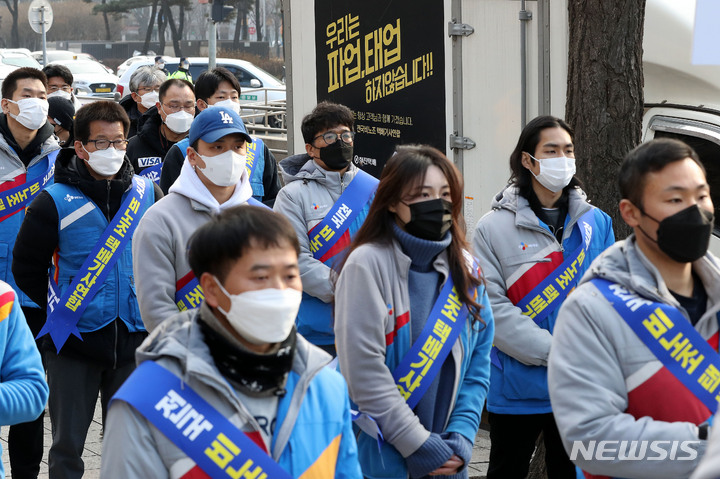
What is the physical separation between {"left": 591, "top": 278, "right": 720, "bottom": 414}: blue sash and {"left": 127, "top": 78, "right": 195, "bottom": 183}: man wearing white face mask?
5121 mm

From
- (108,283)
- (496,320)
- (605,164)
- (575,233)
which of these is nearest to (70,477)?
(108,283)

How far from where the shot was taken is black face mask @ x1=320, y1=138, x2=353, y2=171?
5625 millimetres

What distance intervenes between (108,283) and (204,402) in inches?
110

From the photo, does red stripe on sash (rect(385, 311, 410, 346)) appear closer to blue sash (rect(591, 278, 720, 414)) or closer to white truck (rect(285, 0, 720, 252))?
blue sash (rect(591, 278, 720, 414))

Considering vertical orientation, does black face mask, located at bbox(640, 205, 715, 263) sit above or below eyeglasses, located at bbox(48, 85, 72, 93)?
below

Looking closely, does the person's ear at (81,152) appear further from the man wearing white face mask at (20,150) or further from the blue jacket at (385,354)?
the blue jacket at (385,354)

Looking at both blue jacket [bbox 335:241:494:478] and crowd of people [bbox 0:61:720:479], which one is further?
blue jacket [bbox 335:241:494:478]

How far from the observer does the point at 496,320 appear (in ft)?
15.3

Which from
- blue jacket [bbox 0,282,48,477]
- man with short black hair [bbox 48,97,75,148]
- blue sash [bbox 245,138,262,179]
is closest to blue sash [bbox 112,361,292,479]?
blue jacket [bbox 0,282,48,477]

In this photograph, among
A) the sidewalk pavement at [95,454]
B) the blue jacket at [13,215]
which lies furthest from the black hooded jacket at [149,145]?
the sidewalk pavement at [95,454]

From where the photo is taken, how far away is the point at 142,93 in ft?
31.2

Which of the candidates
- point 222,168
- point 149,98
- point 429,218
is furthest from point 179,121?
point 429,218

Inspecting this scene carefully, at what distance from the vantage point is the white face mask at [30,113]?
22.3ft

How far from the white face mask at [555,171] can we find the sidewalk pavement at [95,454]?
2.12 metres
